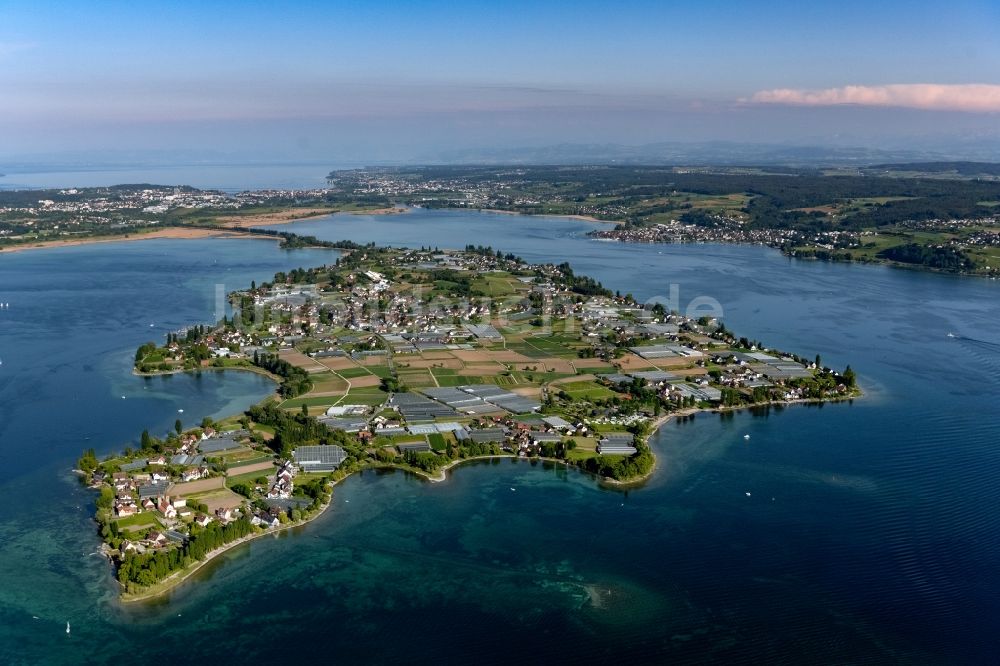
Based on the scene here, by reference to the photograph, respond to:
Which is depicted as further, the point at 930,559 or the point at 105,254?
the point at 105,254

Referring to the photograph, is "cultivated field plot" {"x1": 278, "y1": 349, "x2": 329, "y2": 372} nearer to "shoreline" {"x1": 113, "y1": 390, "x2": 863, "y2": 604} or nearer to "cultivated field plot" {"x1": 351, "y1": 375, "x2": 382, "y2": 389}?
"cultivated field plot" {"x1": 351, "y1": 375, "x2": 382, "y2": 389}

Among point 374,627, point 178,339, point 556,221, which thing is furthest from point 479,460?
point 556,221

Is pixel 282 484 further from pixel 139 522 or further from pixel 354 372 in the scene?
pixel 354 372

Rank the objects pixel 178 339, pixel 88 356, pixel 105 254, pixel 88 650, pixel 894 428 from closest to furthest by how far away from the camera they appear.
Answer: pixel 88 650 < pixel 894 428 < pixel 88 356 < pixel 178 339 < pixel 105 254

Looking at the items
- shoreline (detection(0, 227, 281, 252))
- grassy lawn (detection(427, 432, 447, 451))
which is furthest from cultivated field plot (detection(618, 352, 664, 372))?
shoreline (detection(0, 227, 281, 252))

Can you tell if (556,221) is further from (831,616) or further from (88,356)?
(831,616)

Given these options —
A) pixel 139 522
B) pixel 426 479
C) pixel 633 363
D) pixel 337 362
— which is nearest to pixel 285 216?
pixel 337 362
